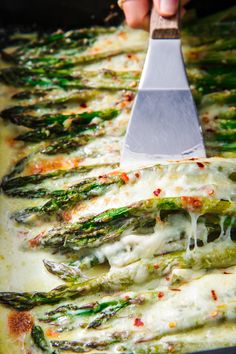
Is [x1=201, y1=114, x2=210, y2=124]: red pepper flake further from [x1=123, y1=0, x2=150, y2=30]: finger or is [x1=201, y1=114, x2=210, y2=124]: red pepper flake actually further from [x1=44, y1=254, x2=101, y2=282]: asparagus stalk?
[x1=44, y1=254, x2=101, y2=282]: asparagus stalk

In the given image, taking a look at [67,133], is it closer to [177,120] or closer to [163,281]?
[177,120]

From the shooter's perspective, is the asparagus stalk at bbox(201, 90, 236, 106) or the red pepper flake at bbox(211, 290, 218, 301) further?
the asparagus stalk at bbox(201, 90, 236, 106)

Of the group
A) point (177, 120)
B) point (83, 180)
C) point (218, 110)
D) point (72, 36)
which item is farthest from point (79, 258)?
point (72, 36)

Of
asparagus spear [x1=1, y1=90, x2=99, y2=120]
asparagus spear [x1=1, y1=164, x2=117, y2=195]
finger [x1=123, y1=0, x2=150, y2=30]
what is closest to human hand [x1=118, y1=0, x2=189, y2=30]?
finger [x1=123, y1=0, x2=150, y2=30]

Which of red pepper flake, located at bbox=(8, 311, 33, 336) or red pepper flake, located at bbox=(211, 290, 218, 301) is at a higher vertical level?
red pepper flake, located at bbox=(211, 290, 218, 301)

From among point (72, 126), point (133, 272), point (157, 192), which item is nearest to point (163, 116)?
point (157, 192)

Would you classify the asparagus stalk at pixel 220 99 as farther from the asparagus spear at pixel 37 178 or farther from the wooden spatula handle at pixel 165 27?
the asparagus spear at pixel 37 178
